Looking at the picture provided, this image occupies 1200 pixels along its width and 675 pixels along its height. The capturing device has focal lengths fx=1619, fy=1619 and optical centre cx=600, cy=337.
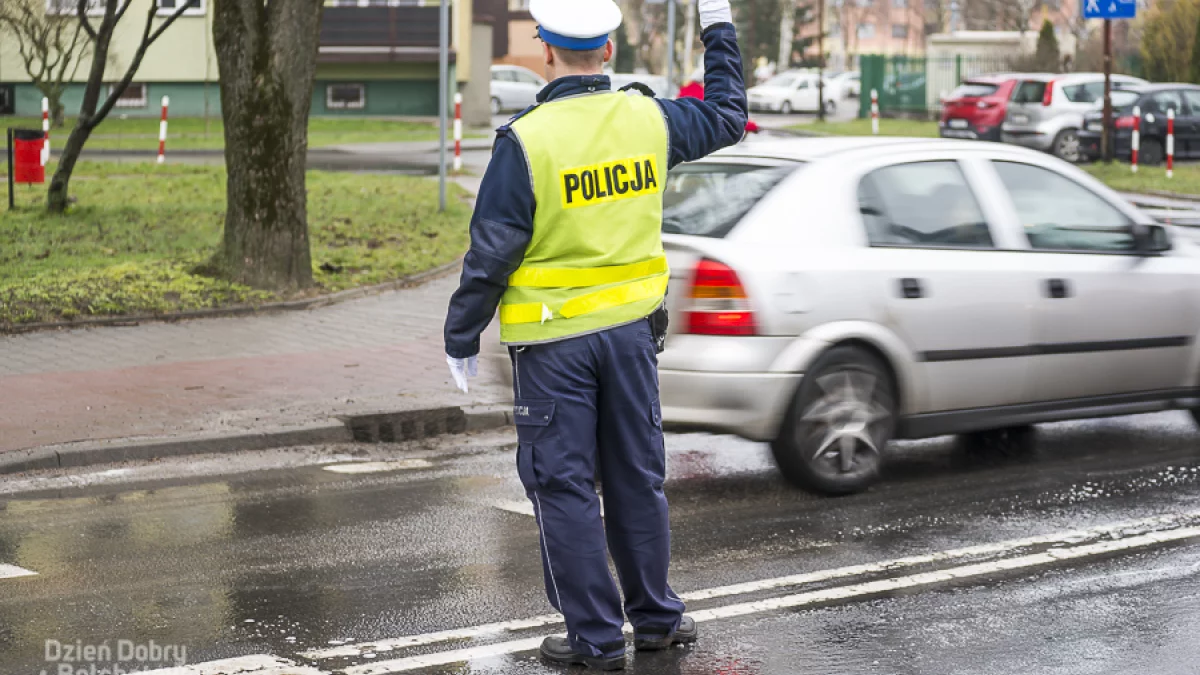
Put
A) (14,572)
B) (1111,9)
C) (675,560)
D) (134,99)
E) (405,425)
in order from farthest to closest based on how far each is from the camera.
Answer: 1. (134,99)
2. (1111,9)
3. (405,425)
4. (675,560)
5. (14,572)

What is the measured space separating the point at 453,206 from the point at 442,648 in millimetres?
14535

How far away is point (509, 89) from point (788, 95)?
9.61 meters

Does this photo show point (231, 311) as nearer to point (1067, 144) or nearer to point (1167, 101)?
point (1067, 144)

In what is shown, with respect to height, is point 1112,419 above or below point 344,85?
below

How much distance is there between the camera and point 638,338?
483 centimetres

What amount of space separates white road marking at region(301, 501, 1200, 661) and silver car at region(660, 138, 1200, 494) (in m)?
1.09

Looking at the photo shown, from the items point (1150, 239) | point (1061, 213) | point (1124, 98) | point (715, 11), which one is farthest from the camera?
point (1124, 98)

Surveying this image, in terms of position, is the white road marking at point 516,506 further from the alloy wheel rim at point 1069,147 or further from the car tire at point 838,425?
the alloy wheel rim at point 1069,147

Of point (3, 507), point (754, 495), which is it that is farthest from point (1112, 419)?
point (3, 507)

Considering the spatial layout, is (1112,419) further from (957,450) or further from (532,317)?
(532,317)

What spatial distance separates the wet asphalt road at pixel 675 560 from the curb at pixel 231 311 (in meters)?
4.07

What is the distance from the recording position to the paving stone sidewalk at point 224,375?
8828mm

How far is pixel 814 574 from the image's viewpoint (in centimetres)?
598

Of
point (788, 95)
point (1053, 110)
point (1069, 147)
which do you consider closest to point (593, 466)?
point (1069, 147)
